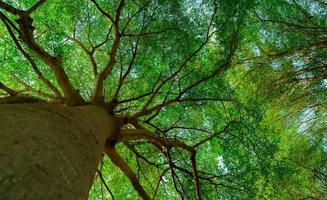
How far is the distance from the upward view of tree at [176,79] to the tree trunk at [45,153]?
86 mm

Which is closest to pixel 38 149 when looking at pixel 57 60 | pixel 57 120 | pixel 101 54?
pixel 57 120

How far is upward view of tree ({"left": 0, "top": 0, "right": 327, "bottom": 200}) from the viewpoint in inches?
146

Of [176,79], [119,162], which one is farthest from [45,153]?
[176,79]

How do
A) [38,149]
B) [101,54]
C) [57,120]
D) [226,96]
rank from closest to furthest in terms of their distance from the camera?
[38,149] < [57,120] < [226,96] < [101,54]

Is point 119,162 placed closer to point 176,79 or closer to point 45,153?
point 176,79

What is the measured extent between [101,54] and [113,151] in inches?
119

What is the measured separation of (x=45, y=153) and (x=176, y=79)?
3.85 m

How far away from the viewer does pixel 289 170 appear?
16.8 feet

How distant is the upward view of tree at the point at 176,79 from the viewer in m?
3.72

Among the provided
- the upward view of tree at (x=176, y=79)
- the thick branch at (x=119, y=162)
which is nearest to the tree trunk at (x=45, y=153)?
the upward view of tree at (x=176, y=79)

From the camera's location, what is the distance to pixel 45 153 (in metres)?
1.52

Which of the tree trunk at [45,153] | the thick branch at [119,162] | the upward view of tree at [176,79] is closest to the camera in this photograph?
the tree trunk at [45,153]

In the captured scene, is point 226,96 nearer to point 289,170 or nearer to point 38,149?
point 289,170

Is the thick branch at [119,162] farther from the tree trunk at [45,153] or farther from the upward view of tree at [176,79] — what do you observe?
the tree trunk at [45,153]
